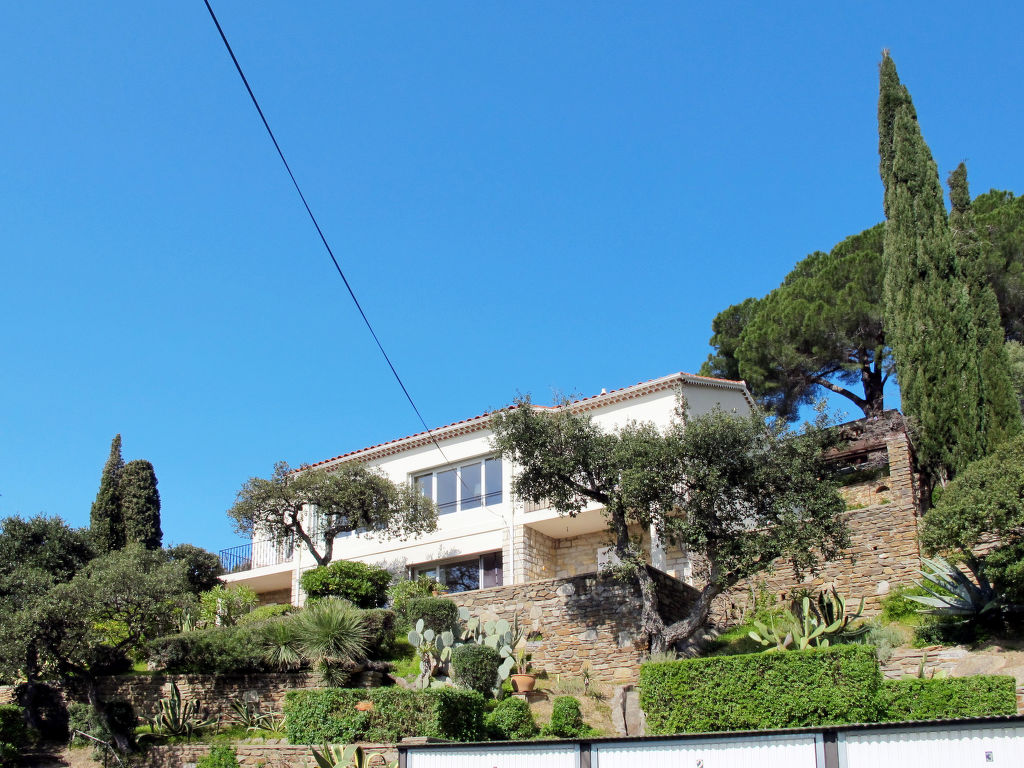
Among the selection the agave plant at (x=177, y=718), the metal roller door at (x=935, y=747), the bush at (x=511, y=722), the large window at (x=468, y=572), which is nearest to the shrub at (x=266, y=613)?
the agave plant at (x=177, y=718)

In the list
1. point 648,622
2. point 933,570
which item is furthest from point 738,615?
point 933,570

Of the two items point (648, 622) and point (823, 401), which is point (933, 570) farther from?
point (648, 622)

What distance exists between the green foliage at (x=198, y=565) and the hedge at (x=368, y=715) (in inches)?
461

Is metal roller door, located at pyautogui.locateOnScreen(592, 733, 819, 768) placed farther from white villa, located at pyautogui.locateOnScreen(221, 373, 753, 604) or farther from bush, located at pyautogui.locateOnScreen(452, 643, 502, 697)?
white villa, located at pyautogui.locateOnScreen(221, 373, 753, 604)

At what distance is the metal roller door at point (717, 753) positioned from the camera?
410 inches

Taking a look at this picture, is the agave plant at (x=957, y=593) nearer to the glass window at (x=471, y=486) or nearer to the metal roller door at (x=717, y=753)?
the metal roller door at (x=717, y=753)

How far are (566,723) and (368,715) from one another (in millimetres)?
3322

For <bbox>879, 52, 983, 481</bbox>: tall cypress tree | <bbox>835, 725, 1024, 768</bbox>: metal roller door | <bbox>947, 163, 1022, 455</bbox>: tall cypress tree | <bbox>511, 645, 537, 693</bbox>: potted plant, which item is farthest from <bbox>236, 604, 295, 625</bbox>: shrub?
<bbox>947, 163, 1022, 455</bbox>: tall cypress tree

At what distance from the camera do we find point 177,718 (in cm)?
1830

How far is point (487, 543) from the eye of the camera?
26672mm

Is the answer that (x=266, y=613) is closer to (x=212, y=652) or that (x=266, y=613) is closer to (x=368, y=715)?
(x=212, y=652)

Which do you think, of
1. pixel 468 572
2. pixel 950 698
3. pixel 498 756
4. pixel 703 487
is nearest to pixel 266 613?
pixel 468 572

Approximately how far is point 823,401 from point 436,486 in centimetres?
1345

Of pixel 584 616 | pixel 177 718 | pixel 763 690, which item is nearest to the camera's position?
pixel 763 690
